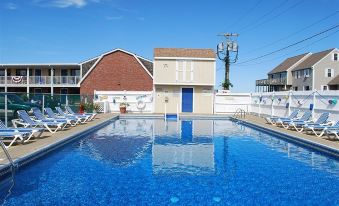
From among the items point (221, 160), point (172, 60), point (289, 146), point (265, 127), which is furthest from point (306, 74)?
A: point (221, 160)

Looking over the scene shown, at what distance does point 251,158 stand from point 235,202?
4.40 meters

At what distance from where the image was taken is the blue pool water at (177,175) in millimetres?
6723

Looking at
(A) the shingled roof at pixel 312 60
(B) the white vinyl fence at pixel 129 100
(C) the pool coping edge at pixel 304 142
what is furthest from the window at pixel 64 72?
(A) the shingled roof at pixel 312 60

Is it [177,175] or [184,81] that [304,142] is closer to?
[177,175]

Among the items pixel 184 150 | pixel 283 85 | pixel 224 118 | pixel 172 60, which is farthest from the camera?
pixel 283 85

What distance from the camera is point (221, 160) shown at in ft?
33.9

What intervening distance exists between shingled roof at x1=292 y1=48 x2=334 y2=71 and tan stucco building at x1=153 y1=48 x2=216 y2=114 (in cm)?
2574

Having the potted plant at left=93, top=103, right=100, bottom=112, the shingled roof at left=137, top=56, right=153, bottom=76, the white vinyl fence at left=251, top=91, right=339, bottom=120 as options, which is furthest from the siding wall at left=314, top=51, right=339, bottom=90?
the potted plant at left=93, top=103, right=100, bottom=112

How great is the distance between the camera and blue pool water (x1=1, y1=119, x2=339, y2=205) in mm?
6723

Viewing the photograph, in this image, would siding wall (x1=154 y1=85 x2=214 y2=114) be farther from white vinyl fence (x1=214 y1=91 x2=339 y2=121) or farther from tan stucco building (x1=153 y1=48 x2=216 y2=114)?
white vinyl fence (x1=214 y1=91 x2=339 y2=121)

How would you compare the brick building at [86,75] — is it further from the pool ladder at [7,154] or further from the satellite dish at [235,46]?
the pool ladder at [7,154]

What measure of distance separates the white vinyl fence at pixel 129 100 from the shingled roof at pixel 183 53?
11.4 ft

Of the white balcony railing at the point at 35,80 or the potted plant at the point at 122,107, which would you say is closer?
the potted plant at the point at 122,107

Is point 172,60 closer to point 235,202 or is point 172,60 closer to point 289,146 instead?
point 289,146
